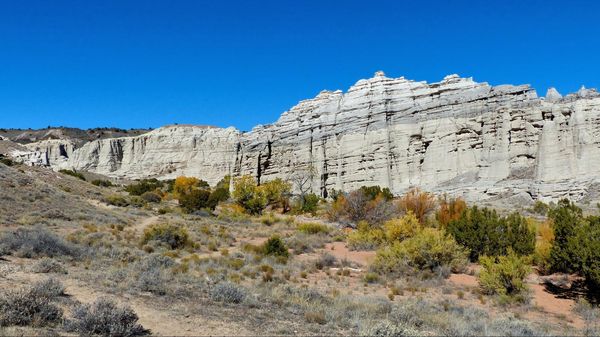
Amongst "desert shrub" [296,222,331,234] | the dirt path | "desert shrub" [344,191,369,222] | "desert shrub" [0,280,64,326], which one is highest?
"desert shrub" [344,191,369,222]

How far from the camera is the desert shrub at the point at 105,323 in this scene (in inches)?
229

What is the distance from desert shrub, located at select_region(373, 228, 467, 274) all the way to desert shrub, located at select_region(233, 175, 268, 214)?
20.9m

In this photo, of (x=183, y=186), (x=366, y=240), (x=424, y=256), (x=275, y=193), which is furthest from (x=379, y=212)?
(x=183, y=186)

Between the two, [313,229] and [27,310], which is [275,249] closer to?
[313,229]

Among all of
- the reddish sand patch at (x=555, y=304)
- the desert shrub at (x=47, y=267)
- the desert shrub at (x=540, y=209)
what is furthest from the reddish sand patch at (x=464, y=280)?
the desert shrub at (x=540, y=209)

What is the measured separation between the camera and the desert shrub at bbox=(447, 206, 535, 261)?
580 inches

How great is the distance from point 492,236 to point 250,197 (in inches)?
901

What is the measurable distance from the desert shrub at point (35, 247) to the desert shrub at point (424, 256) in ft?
29.3

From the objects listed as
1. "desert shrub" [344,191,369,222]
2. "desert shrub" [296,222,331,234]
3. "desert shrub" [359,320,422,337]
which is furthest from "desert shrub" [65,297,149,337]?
"desert shrub" [344,191,369,222]

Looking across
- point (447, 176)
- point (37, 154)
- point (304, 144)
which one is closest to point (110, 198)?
point (304, 144)

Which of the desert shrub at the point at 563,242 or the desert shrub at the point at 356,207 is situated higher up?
the desert shrub at the point at 356,207

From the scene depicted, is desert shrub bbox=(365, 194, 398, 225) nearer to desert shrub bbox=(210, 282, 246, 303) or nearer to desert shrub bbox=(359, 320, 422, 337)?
desert shrub bbox=(210, 282, 246, 303)

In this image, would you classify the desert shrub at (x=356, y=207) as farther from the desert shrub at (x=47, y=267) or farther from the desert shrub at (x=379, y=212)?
the desert shrub at (x=47, y=267)

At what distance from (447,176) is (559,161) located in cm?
910
